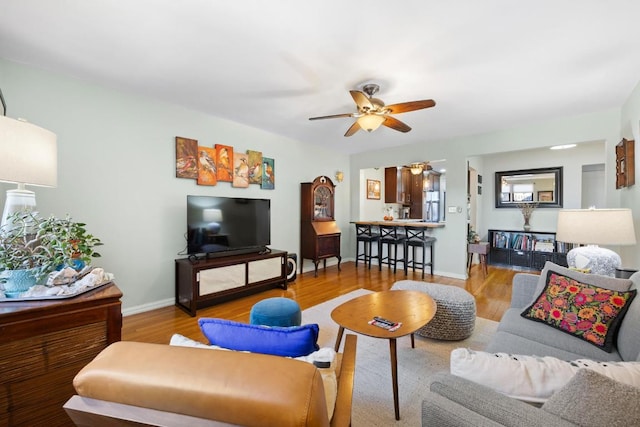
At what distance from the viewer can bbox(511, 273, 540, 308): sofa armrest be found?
211 cm

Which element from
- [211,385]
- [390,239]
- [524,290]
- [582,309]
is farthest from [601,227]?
[390,239]

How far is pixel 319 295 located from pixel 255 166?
2.14 meters

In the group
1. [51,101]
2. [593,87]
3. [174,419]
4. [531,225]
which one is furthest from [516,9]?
[531,225]

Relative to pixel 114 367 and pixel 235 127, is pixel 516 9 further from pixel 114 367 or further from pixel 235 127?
pixel 235 127

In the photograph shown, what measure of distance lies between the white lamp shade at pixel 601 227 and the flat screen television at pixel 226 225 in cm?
335

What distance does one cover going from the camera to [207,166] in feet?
12.0

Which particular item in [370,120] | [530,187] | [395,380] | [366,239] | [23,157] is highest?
[370,120]

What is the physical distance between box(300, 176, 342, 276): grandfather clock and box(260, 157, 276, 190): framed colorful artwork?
0.65 m

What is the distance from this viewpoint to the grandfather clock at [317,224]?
4789 mm

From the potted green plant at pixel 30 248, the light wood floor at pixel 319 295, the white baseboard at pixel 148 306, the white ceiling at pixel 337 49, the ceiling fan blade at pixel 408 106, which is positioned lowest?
the light wood floor at pixel 319 295

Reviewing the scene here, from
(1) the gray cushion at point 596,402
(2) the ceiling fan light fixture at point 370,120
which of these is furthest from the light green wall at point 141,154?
(1) the gray cushion at point 596,402

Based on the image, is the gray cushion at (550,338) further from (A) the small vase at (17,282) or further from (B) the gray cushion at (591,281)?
(A) the small vase at (17,282)

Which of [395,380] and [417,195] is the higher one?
[417,195]

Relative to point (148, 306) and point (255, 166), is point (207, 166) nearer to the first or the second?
point (255, 166)
